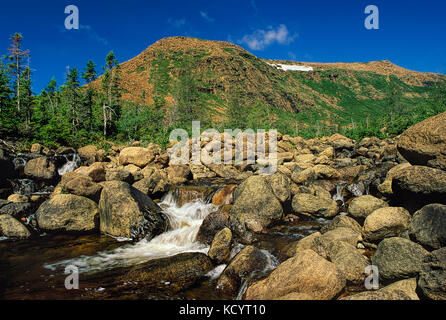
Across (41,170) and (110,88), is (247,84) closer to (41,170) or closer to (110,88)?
(110,88)

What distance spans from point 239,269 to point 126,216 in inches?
241

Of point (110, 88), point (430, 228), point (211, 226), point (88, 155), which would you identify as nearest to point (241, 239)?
point (211, 226)

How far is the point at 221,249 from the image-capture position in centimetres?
819

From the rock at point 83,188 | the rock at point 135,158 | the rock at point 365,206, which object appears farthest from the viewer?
the rock at point 135,158

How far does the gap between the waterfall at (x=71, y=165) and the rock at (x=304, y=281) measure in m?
21.8

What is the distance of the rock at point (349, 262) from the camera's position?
6336mm

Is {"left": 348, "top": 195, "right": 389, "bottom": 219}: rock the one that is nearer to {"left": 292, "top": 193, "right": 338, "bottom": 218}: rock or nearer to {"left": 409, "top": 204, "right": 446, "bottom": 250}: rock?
{"left": 292, "top": 193, "right": 338, "bottom": 218}: rock

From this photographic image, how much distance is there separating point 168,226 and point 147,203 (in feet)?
5.05

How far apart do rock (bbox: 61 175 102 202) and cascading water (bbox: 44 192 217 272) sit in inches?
157

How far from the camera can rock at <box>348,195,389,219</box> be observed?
32.9 ft

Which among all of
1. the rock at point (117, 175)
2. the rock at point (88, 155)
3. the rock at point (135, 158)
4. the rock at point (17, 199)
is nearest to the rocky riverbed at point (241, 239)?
the rock at point (17, 199)

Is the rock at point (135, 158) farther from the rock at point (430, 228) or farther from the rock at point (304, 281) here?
the rock at point (430, 228)

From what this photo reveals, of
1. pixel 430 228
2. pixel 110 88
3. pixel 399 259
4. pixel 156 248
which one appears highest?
pixel 110 88
